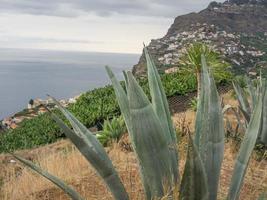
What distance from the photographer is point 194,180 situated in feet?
9.84

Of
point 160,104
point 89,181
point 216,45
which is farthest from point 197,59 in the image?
point 216,45

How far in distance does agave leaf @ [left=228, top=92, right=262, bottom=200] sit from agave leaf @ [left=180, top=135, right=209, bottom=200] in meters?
0.39

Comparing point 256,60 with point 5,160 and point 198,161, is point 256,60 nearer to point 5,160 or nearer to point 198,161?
point 5,160

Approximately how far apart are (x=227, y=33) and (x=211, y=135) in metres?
131

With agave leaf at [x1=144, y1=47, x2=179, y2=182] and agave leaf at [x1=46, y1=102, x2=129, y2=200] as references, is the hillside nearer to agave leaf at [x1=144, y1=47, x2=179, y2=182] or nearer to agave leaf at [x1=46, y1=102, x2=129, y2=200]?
agave leaf at [x1=144, y1=47, x2=179, y2=182]

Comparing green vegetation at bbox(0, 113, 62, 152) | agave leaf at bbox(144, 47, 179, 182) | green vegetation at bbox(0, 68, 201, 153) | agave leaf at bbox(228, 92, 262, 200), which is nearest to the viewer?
agave leaf at bbox(228, 92, 262, 200)

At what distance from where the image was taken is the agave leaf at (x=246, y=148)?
131 inches

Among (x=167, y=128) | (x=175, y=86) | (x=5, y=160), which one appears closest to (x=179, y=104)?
(x=175, y=86)

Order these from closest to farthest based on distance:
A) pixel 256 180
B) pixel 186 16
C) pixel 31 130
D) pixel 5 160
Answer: pixel 256 180 → pixel 5 160 → pixel 31 130 → pixel 186 16

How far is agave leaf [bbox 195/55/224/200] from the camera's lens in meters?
3.21

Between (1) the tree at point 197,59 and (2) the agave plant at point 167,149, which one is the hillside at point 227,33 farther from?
(2) the agave plant at point 167,149

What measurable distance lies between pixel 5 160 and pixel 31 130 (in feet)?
28.9

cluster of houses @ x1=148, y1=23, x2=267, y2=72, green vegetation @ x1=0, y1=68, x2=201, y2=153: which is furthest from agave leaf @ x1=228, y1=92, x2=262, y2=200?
cluster of houses @ x1=148, y1=23, x2=267, y2=72

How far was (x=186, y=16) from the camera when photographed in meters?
153
